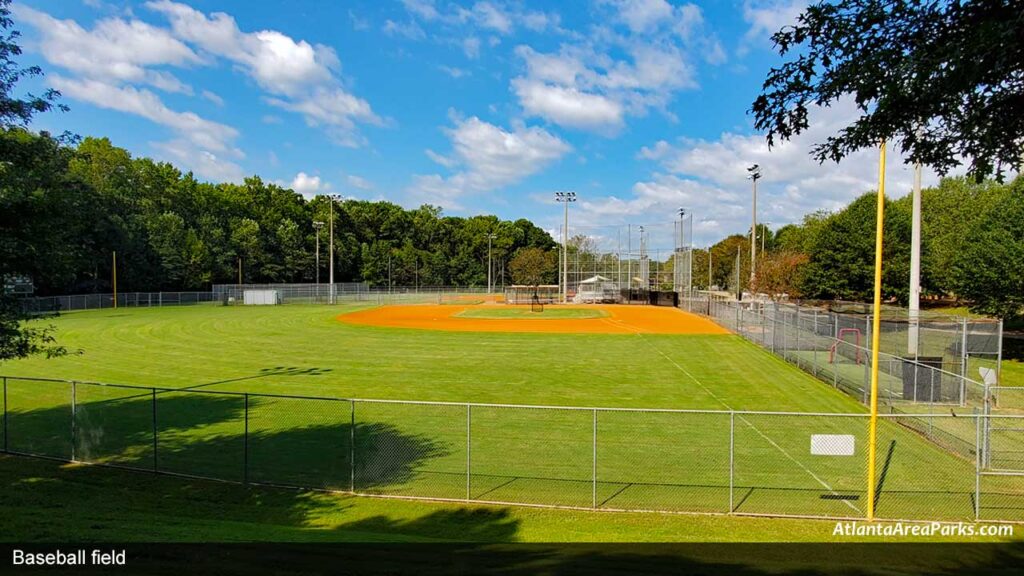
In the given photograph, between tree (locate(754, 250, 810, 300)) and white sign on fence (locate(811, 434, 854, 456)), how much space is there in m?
55.8

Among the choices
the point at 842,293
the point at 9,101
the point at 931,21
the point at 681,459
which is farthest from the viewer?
the point at 842,293

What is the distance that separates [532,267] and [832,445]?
121853 millimetres

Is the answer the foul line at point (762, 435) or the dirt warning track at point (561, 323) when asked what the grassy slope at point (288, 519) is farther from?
the dirt warning track at point (561, 323)

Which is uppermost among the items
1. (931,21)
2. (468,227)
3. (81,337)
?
(468,227)

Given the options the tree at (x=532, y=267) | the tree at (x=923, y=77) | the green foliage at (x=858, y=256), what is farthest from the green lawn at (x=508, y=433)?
the tree at (x=532, y=267)

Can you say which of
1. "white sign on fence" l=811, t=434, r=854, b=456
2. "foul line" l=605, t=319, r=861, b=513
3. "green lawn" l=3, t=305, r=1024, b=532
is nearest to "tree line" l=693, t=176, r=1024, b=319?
"foul line" l=605, t=319, r=861, b=513

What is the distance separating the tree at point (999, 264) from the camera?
32719 millimetres

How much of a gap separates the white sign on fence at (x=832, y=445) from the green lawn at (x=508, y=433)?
109 centimetres

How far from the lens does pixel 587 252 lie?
86812 mm

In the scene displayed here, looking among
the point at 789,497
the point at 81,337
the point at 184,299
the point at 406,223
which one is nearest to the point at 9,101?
the point at 789,497

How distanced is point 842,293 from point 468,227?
320 feet

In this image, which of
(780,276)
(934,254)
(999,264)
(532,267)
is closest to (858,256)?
(780,276)

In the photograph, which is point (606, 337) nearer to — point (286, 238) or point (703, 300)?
point (703, 300)

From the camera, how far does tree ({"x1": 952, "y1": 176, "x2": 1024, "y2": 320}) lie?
3272 cm
